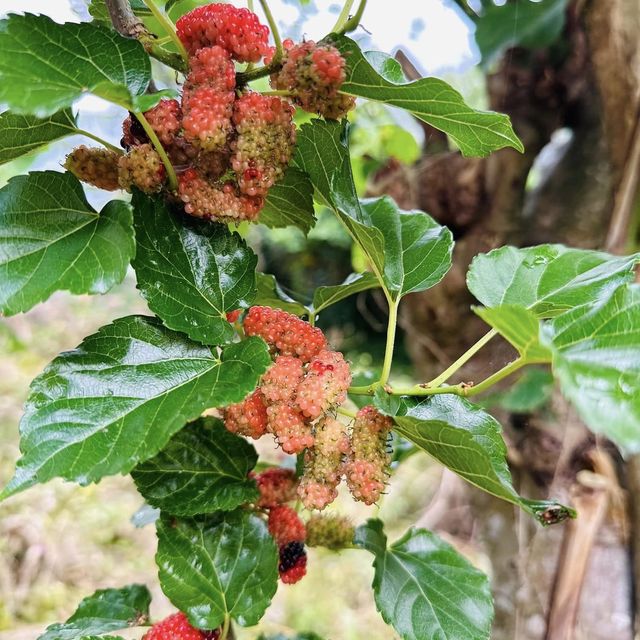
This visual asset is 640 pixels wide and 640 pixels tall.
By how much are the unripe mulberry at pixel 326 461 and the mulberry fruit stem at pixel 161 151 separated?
0.17 metres

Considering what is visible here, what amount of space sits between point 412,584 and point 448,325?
898 mm

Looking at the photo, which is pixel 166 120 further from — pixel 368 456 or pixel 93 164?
pixel 368 456

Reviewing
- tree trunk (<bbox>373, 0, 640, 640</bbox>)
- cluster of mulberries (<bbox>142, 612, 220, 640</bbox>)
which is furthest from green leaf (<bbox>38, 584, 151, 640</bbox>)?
tree trunk (<bbox>373, 0, 640, 640</bbox>)

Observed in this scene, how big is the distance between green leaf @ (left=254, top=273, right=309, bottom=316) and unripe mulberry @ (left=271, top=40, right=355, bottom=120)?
0.19m

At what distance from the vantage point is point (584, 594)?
1234 mm

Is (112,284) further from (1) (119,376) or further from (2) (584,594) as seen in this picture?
(2) (584,594)

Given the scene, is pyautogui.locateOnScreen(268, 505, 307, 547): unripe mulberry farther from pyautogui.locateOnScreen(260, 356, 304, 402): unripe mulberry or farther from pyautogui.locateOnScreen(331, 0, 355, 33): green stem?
pyautogui.locateOnScreen(331, 0, 355, 33): green stem

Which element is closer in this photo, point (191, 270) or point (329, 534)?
point (191, 270)

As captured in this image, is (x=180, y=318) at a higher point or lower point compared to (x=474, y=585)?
higher

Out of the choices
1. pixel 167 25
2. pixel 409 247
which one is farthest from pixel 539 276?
pixel 167 25

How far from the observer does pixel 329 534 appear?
0.54 meters

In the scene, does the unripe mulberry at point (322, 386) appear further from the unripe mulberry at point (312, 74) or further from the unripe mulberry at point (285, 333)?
the unripe mulberry at point (312, 74)

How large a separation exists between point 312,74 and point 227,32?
6cm

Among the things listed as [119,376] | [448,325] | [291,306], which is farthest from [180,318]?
[448,325]
